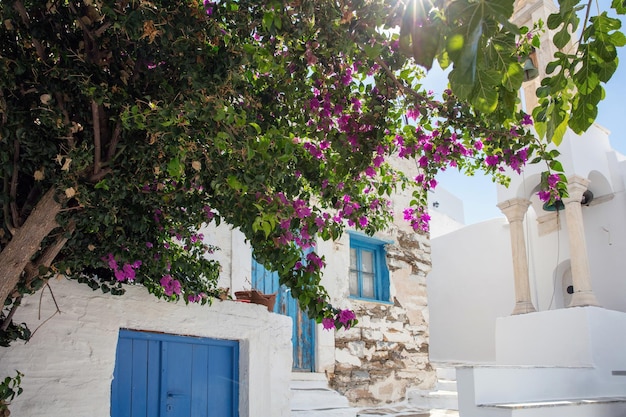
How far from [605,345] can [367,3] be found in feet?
22.0

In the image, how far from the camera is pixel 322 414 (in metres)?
5.12

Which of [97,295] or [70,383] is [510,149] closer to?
[97,295]

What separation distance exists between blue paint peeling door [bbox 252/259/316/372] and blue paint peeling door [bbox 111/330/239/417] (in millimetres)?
1645

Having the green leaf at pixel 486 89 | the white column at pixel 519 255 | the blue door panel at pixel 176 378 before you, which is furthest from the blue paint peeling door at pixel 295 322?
the green leaf at pixel 486 89

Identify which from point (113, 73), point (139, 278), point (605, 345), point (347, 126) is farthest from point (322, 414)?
Answer: point (605, 345)

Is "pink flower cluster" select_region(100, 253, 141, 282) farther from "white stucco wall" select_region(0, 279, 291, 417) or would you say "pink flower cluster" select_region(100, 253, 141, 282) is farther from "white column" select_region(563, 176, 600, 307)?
"white column" select_region(563, 176, 600, 307)

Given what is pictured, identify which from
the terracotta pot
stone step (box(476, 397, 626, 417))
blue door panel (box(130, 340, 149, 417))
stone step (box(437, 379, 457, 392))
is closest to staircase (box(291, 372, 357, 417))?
the terracotta pot

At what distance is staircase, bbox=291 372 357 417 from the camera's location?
5199mm

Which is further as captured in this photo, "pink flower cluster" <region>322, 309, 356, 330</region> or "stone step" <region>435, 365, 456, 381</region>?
"stone step" <region>435, 365, 456, 381</region>

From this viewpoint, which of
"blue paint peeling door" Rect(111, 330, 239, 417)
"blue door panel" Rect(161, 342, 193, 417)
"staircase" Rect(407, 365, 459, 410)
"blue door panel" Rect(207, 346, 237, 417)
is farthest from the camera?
"staircase" Rect(407, 365, 459, 410)

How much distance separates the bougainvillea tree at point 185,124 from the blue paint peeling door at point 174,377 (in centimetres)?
52

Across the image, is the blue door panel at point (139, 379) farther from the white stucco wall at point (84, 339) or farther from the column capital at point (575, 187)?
the column capital at point (575, 187)

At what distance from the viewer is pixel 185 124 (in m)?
2.27

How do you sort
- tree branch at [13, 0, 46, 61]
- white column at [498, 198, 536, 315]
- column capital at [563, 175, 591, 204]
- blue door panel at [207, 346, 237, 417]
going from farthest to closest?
1. white column at [498, 198, 536, 315]
2. column capital at [563, 175, 591, 204]
3. blue door panel at [207, 346, 237, 417]
4. tree branch at [13, 0, 46, 61]
